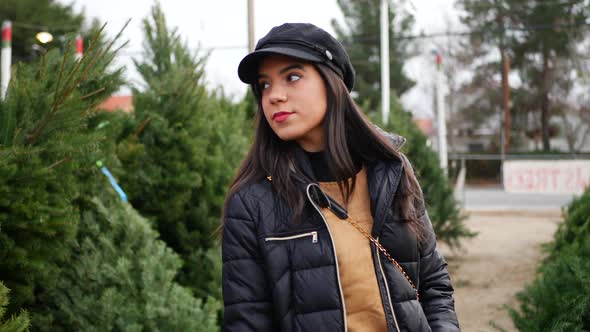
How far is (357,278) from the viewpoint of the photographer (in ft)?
6.20

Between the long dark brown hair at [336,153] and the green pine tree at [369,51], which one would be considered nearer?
the long dark brown hair at [336,153]

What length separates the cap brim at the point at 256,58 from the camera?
6.31ft

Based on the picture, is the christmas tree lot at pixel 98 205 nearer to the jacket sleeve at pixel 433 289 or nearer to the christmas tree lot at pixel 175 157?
the christmas tree lot at pixel 175 157

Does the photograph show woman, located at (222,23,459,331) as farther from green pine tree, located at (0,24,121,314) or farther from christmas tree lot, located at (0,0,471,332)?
green pine tree, located at (0,24,121,314)

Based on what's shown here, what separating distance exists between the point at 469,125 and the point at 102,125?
43245 millimetres

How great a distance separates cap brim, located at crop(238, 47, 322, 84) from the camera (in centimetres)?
Answer: 192

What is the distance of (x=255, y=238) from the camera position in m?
1.91

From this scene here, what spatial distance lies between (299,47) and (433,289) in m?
0.89

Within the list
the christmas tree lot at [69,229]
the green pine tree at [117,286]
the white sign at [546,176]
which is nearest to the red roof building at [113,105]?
the christmas tree lot at [69,229]

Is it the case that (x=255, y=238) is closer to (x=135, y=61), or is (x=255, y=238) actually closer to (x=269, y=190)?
(x=269, y=190)

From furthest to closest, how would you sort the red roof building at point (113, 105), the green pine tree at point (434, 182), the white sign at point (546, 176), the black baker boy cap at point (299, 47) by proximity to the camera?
the white sign at point (546, 176) < the green pine tree at point (434, 182) < the red roof building at point (113, 105) < the black baker boy cap at point (299, 47)

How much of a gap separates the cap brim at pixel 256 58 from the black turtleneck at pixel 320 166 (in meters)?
0.31

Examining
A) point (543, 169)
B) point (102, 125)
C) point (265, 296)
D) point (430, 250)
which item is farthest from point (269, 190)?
point (543, 169)

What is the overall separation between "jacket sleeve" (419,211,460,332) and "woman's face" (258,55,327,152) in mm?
517
